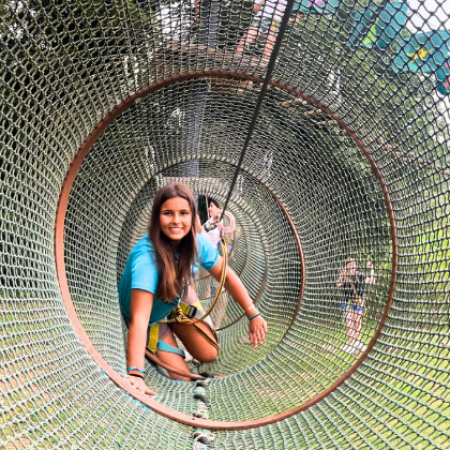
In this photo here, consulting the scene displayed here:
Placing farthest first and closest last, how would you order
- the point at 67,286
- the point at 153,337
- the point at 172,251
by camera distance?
the point at 153,337, the point at 172,251, the point at 67,286

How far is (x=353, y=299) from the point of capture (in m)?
2.52

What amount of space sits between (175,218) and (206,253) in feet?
1.07

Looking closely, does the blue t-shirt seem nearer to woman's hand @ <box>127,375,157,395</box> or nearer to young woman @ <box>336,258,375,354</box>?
woman's hand @ <box>127,375,157,395</box>

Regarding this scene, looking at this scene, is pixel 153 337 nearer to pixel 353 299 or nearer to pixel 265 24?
pixel 353 299

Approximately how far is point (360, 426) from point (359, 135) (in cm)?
104

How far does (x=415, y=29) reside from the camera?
157 centimetres

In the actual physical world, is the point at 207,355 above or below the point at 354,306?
below

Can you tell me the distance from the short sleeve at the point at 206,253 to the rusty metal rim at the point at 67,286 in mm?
676

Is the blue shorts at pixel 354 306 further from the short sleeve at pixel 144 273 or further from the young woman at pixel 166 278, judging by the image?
the short sleeve at pixel 144 273

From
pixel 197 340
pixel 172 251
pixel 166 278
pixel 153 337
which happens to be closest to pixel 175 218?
pixel 172 251

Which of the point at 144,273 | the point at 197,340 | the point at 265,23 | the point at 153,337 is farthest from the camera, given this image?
the point at 197,340

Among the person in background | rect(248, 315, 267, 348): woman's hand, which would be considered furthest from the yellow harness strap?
the person in background

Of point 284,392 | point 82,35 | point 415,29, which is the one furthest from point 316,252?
point 82,35

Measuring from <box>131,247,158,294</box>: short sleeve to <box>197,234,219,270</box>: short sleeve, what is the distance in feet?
1.04
